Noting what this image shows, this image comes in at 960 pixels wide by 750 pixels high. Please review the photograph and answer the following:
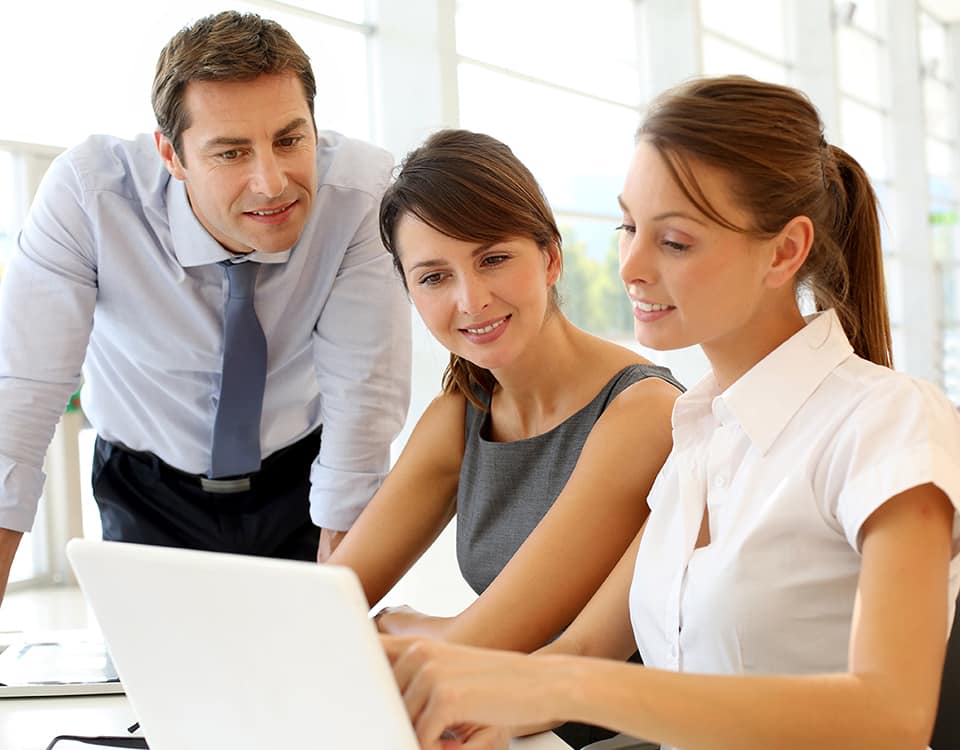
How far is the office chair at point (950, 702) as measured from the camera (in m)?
1.26

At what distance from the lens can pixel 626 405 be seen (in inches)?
61.1

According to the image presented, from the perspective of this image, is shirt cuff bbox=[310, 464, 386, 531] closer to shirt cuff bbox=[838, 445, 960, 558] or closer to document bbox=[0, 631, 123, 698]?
document bbox=[0, 631, 123, 698]

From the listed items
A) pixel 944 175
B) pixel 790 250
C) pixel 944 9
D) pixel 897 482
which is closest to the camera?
pixel 897 482

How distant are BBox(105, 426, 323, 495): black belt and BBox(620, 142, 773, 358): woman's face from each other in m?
1.23

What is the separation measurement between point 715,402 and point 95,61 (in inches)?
133

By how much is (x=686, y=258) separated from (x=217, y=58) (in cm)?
99

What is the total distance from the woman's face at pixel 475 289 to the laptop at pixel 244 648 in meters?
0.83

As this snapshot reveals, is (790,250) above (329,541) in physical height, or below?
above

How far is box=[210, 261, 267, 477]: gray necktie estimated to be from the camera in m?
2.03

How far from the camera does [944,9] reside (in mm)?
10078

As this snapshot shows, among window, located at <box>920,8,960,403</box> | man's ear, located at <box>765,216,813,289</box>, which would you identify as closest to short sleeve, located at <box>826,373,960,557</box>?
man's ear, located at <box>765,216,813,289</box>

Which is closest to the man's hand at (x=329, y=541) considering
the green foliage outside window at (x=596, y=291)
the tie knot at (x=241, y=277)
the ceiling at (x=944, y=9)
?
the tie knot at (x=241, y=277)

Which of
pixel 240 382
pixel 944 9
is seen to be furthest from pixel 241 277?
pixel 944 9

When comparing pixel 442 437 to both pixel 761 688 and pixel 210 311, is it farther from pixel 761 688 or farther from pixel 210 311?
pixel 761 688
